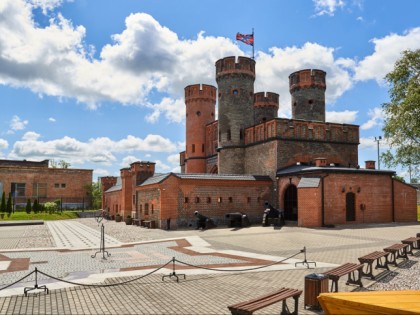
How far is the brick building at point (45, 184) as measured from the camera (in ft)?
176

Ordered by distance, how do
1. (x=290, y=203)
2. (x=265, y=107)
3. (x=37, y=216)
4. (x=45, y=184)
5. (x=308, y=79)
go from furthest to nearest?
1. (x=45, y=184)
2. (x=265, y=107)
3. (x=37, y=216)
4. (x=308, y=79)
5. (x=290, y=203)

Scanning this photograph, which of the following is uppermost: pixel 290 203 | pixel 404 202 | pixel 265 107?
pixel 265 107

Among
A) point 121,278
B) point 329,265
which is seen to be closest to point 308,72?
point 329,265

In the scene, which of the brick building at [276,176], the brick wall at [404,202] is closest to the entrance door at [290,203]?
the brick building at [276,176]

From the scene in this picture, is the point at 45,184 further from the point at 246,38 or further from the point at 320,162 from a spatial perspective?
the point at 320,162

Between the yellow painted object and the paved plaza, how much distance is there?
5.36 feet

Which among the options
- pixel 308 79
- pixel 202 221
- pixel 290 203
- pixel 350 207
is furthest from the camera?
pixel 308 79

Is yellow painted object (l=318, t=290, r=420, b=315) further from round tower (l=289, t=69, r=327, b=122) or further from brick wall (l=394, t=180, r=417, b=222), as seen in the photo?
round tower (l=289, t=69, r=327, b=122)

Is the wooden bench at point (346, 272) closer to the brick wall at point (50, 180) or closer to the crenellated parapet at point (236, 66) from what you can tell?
the crenellated parapet at point (236, 66)

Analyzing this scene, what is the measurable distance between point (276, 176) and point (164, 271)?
2016 centimetres

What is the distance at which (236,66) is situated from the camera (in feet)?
117

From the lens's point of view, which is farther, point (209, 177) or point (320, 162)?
point (209, 177)

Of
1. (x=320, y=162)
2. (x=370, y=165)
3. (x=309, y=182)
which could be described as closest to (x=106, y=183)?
(x=320, y=162)

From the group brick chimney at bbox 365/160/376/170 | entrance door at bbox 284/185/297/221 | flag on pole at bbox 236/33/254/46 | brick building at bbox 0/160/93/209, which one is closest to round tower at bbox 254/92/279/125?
flag on pole at bbox 236/33/254/46
